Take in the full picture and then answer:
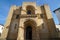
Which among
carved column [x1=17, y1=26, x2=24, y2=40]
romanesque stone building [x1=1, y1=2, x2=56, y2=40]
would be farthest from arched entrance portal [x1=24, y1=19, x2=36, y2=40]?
carved column [x1=17, y1=26, x2=24, y2=40]

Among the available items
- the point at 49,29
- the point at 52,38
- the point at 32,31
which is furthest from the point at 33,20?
the point at 52,38

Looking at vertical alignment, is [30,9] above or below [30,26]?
above

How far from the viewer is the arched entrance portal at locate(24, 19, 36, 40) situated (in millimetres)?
19453

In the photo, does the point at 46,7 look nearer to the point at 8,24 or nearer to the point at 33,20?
the point at 33,20

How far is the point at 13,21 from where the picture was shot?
74.3 feet

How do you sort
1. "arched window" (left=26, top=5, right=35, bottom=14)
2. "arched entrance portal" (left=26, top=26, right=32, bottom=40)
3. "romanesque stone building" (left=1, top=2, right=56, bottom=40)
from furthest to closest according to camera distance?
"arched window" (left=26, top=5, right=35, bottom=14)
"arched entrance portal" (left=26, top=26, right=32, bottom=40)
"romanesque stone building" (left=1, top=2, right=56, bottom=40)

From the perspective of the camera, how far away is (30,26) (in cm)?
2067

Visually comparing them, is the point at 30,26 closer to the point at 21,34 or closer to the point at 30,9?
the point at 21,34

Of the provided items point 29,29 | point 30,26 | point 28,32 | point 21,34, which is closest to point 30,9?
point 30,26

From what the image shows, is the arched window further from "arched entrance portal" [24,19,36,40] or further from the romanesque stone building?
"arched entrance portal" [24,19,36,40]

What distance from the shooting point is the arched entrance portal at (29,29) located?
1945cm

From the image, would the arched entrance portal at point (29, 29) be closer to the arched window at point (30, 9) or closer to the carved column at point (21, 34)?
the carved column at point (21, 34)

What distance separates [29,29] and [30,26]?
676 mm

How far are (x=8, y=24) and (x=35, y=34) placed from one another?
22.1ft
